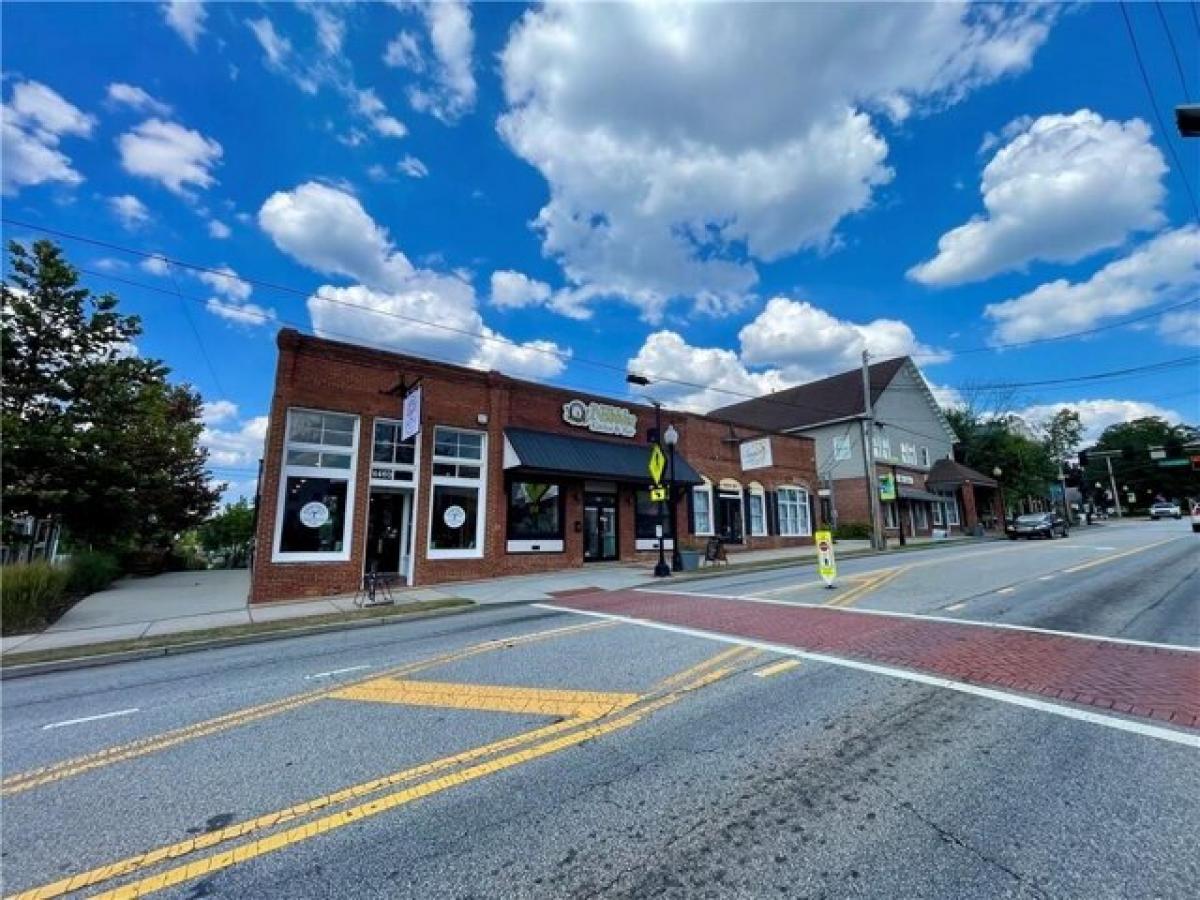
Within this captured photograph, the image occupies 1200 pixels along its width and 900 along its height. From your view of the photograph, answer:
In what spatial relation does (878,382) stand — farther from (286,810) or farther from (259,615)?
(286,810)

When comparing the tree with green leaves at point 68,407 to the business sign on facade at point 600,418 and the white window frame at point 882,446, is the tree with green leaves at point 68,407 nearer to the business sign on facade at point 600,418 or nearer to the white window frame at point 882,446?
the business sign on facade at point 600,418

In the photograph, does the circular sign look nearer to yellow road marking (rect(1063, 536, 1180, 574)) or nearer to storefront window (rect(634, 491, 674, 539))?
storefront window (rect(634, 491, 674, 539))

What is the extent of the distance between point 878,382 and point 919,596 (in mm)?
32593

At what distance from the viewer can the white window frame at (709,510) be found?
25172 mm

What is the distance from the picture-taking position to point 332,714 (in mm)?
5379

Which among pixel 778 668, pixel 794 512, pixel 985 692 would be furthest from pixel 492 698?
pixel 794 512

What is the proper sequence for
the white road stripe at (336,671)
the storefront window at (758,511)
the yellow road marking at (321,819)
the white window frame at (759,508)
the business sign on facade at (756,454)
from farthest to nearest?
the storefront window at (758,511)
the white window frame at (759,508)
the business sign on facade at (756,454)
the white road stripe at (336,671)
the yellow road marking at (321,819)

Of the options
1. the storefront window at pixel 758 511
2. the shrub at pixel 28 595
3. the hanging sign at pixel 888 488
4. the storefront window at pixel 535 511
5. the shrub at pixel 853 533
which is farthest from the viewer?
the shrub at pixel 853 533

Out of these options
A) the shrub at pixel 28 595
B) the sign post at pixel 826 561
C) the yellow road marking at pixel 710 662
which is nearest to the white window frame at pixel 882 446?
the sign post at pixel 826 561

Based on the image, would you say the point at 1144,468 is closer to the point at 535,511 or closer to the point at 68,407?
the point at 535,511

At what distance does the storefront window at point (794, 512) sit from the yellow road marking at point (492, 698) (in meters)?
25.8

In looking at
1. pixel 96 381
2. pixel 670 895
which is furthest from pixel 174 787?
pixel 96 381

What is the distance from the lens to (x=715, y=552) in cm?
2138

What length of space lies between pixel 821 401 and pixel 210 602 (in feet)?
121
